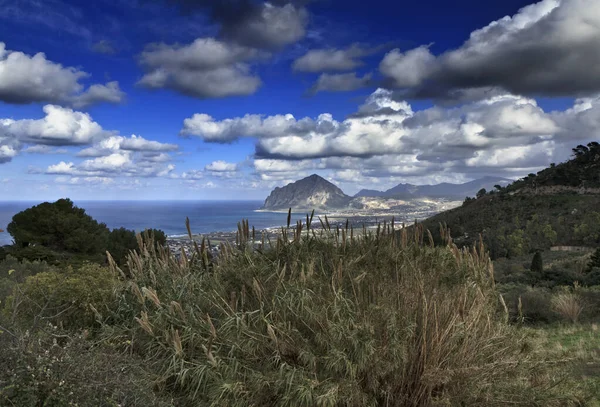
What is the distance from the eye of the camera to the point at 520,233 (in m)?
50.4

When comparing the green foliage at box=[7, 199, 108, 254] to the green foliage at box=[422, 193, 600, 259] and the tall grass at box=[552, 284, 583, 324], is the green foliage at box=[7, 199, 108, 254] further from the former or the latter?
the green foliage at box=[422, 193, 600, 259]

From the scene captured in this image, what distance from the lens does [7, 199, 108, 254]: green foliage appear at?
28.0 meters

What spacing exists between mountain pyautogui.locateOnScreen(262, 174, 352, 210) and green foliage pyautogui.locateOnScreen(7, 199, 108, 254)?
78193mm

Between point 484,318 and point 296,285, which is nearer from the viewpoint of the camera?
point 296,285

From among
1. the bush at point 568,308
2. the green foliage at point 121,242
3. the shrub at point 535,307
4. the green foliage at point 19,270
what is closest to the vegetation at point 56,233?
the green foliage at point 121,242

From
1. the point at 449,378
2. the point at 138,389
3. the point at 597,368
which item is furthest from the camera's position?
the point at 597,368

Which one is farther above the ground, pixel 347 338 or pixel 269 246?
pixel 269 246

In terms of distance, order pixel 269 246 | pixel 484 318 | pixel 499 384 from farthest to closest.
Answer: pixel 269 246 < pixel 484 318 < pixel 499 384

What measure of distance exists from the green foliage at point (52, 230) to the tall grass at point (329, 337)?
25553 millimetres

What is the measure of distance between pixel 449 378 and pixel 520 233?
51.7 m

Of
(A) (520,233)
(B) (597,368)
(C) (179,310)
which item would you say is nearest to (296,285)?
(C) (179,310)

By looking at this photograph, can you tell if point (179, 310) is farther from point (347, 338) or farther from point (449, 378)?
point (449, 378)

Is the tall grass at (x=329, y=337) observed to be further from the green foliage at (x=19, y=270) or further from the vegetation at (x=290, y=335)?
the green foliage at (x=19, y=270)

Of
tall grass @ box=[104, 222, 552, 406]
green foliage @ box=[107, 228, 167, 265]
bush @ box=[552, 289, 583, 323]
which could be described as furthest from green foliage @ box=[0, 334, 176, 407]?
green foliage @ box=[107, 228, 167, 265]
